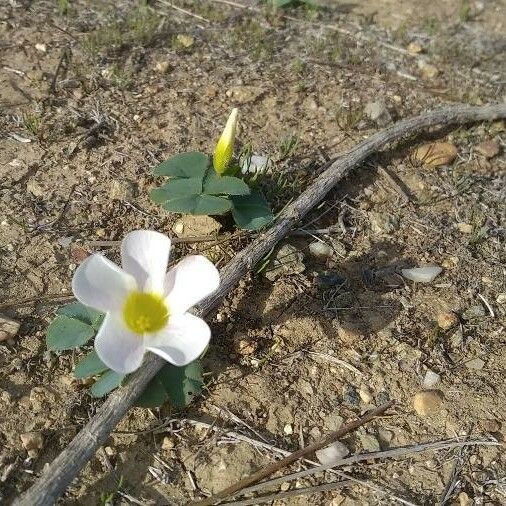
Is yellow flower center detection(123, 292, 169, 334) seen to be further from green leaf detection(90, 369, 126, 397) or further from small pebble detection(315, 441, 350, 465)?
small pebble detection(315, 441, 350, 465)

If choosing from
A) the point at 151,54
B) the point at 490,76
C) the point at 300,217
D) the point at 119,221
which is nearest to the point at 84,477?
the point at 119,221

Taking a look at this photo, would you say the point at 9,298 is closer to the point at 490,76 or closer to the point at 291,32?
the point at 291,32

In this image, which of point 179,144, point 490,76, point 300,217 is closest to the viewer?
point 300,217

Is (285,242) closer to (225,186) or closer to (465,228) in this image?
(225,186)

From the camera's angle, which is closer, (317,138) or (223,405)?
(223,405)

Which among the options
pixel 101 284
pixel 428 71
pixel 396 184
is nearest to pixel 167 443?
pixel 101 284

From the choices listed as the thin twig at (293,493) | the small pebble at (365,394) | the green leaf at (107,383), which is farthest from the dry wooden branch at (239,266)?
the small pebble at (365,394)

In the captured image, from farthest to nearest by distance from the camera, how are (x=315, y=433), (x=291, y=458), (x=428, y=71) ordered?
→ (x=428, y=71) → (x=315, y=433) → (x=291, y=458)
